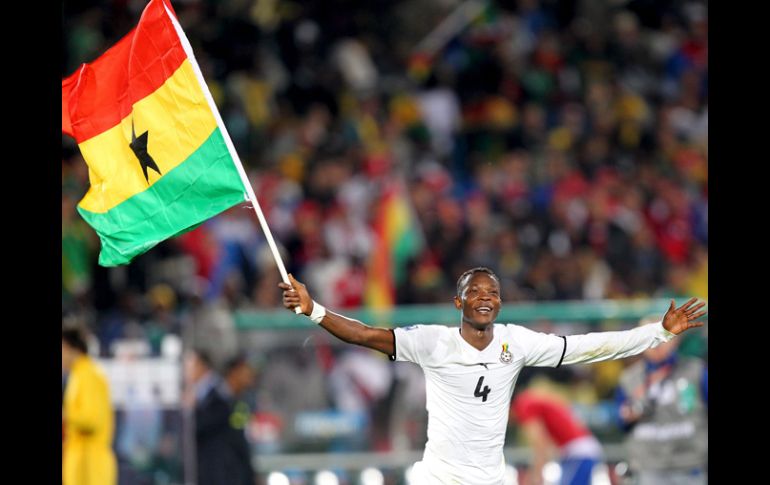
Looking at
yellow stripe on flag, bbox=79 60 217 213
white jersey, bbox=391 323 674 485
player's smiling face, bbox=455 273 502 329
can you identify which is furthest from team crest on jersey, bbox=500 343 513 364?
yellow stripe on flag, bbox=79 60 217 213

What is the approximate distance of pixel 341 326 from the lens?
838 centimetres

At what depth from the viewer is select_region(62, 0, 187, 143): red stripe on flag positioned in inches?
349

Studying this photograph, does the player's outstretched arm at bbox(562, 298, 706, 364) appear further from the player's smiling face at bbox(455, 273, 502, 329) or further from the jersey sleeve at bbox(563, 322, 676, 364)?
the player's smiling face at bbox(455, 273, 502, 329)

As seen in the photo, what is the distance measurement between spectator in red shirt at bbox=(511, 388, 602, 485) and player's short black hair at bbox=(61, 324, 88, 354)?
3.97 metres

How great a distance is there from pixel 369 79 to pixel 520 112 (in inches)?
85.7

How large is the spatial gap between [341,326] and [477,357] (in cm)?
84

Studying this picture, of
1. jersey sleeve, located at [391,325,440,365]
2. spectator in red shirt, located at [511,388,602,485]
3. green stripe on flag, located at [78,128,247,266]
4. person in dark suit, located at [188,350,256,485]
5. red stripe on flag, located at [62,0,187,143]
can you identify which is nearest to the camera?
jersey sleeve, located at [391,325,440,365]

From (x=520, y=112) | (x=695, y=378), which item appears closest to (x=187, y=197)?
(x=695, y=378)

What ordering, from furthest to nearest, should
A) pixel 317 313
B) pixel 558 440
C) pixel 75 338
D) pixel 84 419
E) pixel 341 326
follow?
1. pixel 558 440
2. pixel 75 338
3. pixel 84 419
4. pixel 341 326
5. pixel 317 313

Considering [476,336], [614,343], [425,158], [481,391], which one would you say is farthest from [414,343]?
[425,158]

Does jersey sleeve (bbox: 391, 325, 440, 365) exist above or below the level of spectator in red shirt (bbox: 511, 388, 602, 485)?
above

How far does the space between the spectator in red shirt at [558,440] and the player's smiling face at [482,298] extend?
4.83 metres

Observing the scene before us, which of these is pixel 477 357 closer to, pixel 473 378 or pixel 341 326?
pixel 473 378
